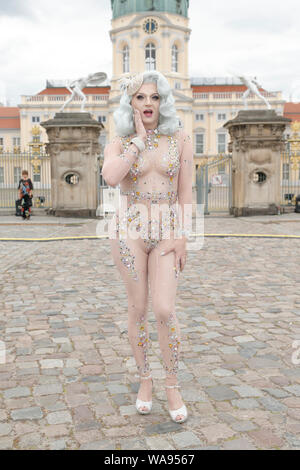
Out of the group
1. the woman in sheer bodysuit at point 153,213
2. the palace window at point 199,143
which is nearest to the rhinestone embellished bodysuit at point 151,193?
the woman in sheer bodysuit at point 153,213

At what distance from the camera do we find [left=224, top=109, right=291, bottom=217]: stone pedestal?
17406mm

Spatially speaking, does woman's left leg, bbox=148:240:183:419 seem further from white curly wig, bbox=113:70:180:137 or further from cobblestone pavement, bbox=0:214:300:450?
white curly wig, bbox=113:70:180:137

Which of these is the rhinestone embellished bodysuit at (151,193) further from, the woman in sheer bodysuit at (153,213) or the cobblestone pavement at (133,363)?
the cobblestone pavement at (133,363)

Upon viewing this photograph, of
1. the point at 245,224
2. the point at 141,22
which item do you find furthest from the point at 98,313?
the point at 141,22

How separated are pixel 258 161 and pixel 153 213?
15337mm

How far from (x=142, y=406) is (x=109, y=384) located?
472 mm

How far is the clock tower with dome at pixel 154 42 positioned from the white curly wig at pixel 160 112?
56.6 meters

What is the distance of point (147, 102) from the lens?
2873 mm

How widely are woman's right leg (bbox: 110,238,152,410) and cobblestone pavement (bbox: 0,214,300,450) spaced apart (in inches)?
11.9

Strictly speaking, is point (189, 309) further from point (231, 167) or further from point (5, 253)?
point (231, 167)

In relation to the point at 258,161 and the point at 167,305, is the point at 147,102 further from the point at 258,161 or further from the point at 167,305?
the point at 258,161

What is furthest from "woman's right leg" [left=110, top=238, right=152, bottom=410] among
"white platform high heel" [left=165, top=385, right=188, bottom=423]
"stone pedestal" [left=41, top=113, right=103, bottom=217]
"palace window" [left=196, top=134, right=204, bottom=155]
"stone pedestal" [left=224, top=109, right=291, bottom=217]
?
"palace window" [left=196, top=134, right=204, bottom=155]

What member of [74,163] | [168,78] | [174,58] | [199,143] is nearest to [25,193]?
[74,163]

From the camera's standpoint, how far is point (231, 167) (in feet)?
61.2
